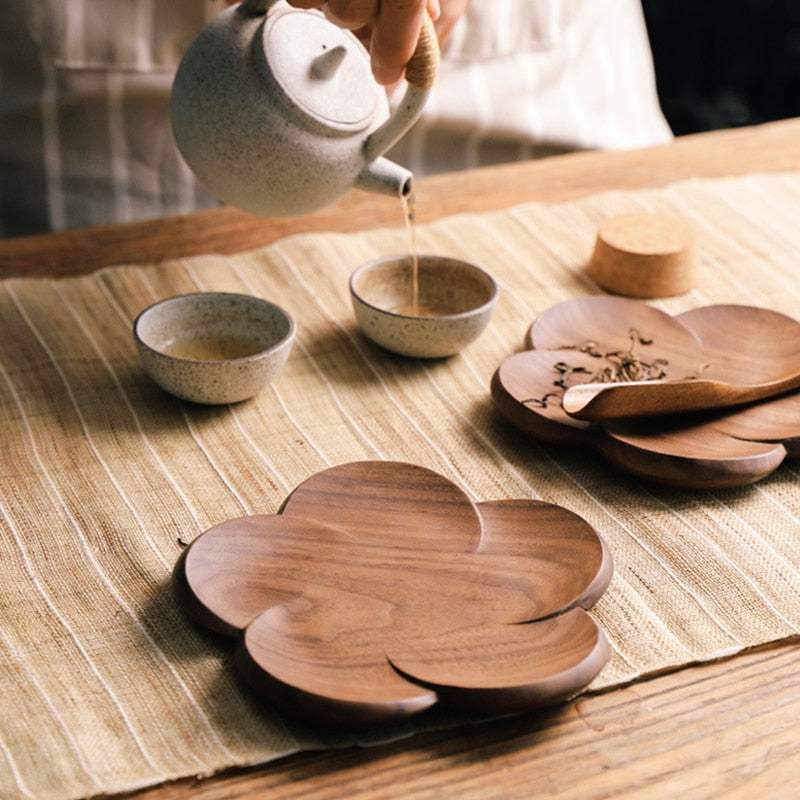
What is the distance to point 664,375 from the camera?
1.09 meters

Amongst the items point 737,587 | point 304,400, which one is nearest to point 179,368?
point 304,400

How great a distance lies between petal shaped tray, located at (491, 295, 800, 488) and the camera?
0.96 meters

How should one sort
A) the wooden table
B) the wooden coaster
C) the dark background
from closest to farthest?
1. the wooden table
2. the wooden coaster
3. the dark background

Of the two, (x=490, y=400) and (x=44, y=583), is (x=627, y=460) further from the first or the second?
(x=44, y=583)

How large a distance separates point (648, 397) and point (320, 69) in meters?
0.44

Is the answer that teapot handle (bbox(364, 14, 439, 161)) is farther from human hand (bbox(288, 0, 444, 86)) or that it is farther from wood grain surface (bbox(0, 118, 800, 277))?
wood grain surface (bbox(0, 118, 800, 277))

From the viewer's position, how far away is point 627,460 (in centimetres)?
97

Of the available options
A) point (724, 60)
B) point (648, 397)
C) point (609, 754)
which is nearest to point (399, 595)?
point (609, 754)

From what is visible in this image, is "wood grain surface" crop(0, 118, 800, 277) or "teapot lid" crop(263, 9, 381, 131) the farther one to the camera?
"wood grain surface" crop(0, 118, 800, 277)

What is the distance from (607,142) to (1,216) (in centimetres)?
109

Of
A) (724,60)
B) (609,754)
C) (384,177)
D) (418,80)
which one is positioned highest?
(418,80)

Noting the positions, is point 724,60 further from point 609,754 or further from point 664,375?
point 609,754

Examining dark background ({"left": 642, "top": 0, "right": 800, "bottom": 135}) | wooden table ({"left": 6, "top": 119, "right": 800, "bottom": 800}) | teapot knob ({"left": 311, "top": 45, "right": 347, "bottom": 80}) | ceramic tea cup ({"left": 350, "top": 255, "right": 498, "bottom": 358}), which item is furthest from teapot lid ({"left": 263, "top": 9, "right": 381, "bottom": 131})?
dark background ({"left": 642, "top": 0, "right": 800, "bottom": 135})

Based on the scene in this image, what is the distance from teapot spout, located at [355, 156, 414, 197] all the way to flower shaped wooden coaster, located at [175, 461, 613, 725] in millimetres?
343
